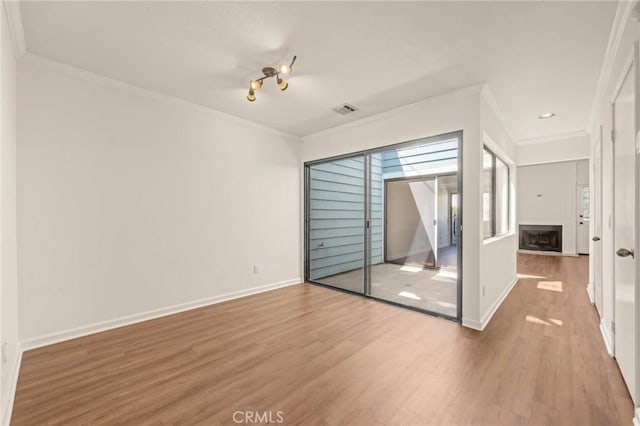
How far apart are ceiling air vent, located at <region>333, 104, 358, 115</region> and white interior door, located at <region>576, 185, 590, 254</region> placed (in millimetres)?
7723

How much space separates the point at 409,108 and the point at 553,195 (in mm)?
6998

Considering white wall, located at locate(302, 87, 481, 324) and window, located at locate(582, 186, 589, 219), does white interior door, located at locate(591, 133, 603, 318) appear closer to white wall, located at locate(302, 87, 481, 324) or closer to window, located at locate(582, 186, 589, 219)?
white wall, located at locate(302, 87, 481, 324)

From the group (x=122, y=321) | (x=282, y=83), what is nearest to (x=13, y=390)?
(x=122, y=321)

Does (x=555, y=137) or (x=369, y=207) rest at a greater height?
(x=555, y=137)

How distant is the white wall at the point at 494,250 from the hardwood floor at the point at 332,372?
31 cm

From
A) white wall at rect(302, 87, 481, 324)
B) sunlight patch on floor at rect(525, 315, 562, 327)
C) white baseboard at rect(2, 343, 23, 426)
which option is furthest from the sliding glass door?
white baseboard at rect(2, 343, 23, 426)

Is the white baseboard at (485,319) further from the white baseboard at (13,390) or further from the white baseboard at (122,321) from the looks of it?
the white baseboard at (13,390)

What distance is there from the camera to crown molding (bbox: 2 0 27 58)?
181 cm

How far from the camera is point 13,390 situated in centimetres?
184

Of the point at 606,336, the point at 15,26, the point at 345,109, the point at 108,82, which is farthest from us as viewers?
the point at 345,109

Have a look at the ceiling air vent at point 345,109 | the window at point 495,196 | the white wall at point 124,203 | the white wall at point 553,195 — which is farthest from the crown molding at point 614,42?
the white wall at point 553,195

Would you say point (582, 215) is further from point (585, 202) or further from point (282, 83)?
point (282, 83)

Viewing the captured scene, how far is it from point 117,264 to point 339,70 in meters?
3.00

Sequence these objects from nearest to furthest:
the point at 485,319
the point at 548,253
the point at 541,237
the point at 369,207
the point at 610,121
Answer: the point at 610,121 → the point at 485,319 → the point at 369,207 → the point at 548,253 → the point at 541,237
